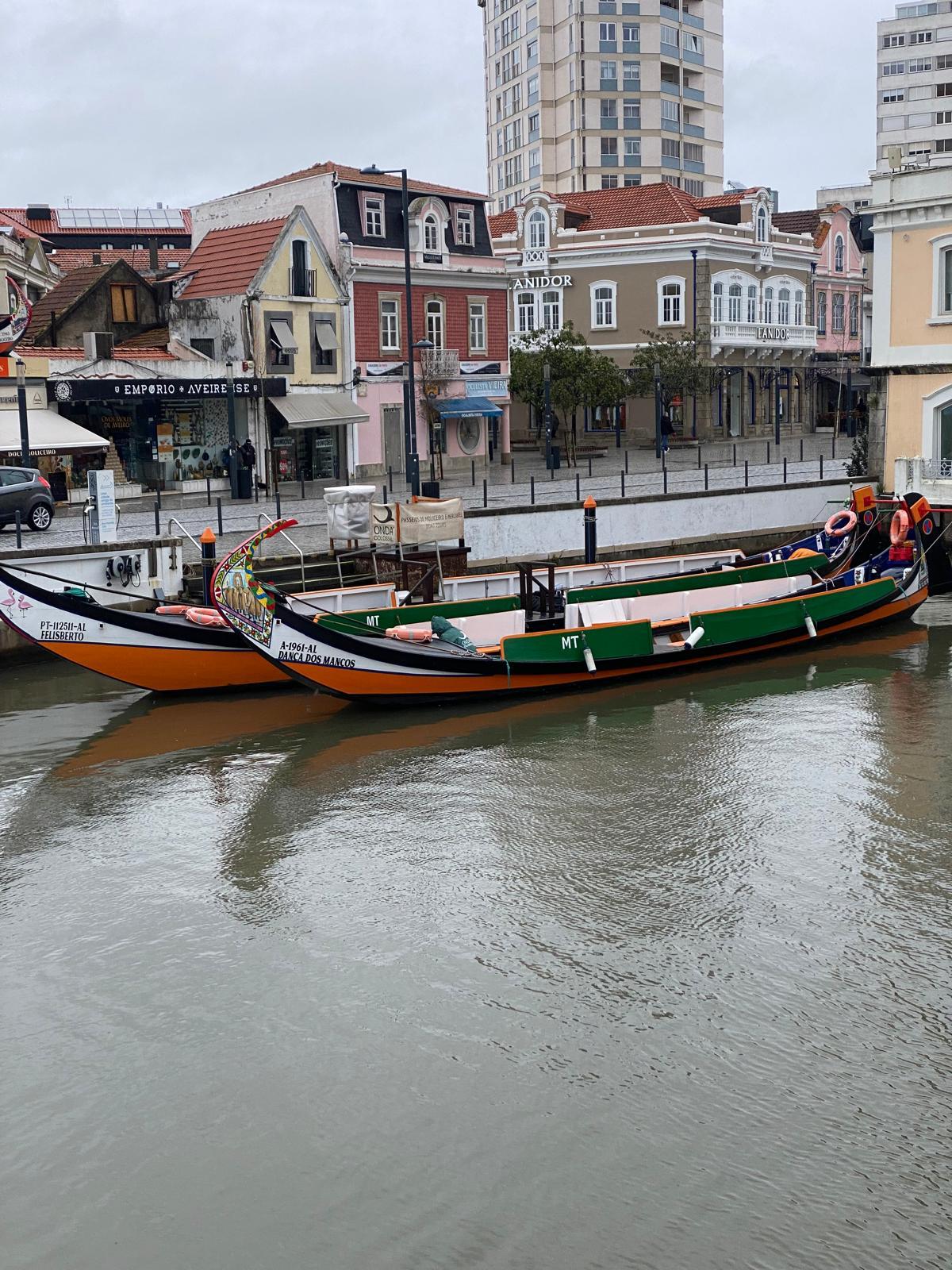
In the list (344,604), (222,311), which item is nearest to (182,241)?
(222,311)

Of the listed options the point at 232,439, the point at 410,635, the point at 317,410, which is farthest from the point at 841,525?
the point at 317,410

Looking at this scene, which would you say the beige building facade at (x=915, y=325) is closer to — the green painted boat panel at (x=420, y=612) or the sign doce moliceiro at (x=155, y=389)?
the green painted boat panel at (x=420, y=612)

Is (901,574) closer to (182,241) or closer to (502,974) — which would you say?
(502,974)

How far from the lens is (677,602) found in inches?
997

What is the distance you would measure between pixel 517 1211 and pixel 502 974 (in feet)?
10.7

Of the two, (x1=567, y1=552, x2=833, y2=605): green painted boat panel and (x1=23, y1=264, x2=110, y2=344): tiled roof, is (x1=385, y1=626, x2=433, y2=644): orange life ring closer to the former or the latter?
(x1=567, y1=552, x2=833, y2=605): green painted boat panel

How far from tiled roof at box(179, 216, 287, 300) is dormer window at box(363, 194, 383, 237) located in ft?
8.48

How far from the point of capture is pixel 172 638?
71.2ft

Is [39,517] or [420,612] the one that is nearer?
[420,612]

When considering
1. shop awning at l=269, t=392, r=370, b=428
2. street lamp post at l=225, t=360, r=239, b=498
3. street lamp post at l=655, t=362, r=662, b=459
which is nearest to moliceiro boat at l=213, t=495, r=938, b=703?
street lamp post at l=225, t=360, r=239, b=498

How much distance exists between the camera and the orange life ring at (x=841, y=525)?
93.8 feet

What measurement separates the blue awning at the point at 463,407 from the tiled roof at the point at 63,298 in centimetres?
1139

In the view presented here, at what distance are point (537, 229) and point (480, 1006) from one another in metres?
49.0

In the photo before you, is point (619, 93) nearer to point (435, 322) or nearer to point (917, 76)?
point (917, 76)
